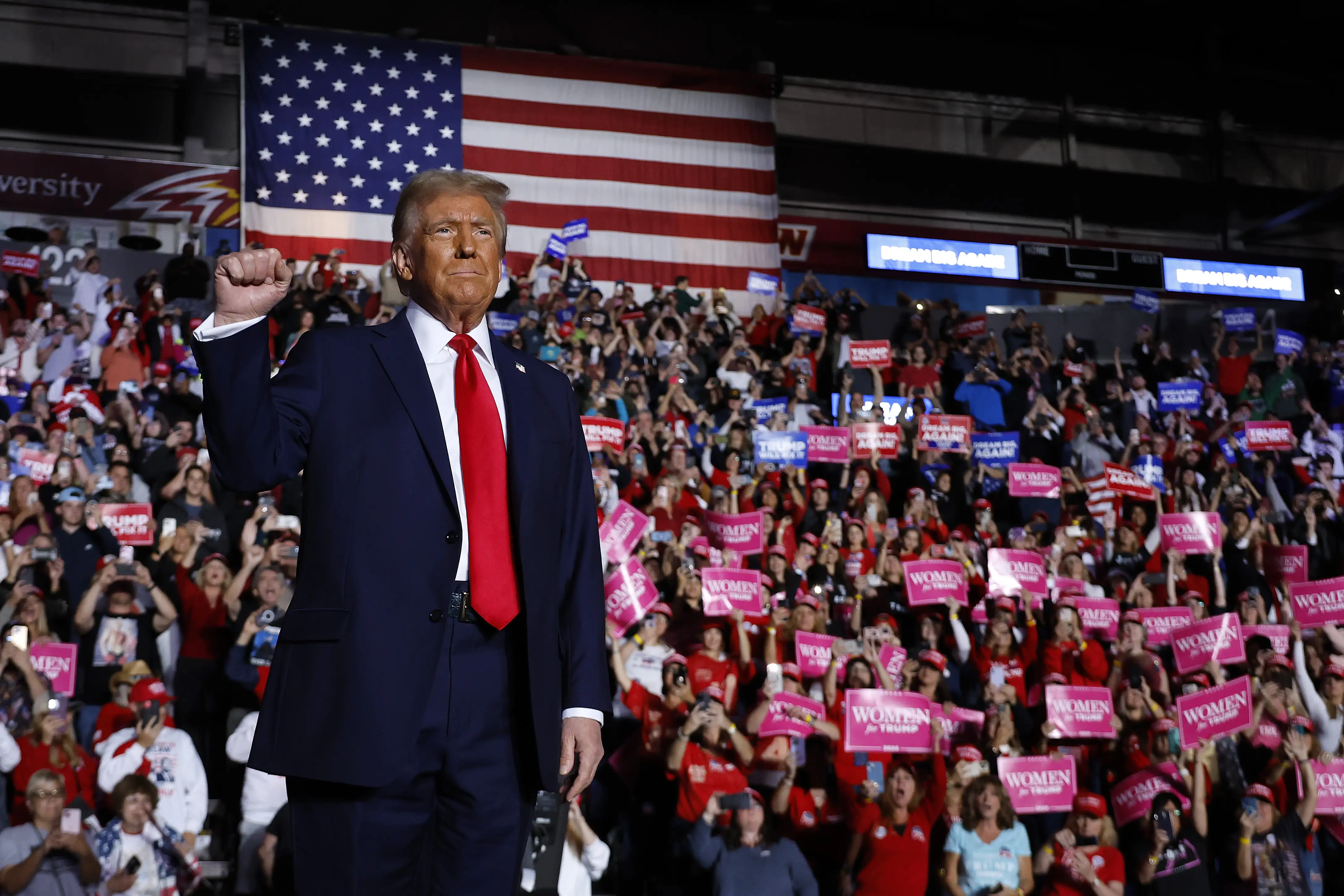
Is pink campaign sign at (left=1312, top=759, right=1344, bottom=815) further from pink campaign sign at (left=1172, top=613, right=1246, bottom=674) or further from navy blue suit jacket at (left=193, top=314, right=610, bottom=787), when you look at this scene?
navy blue suit jacket at (left=193, top=314, right=610, bottom=787)

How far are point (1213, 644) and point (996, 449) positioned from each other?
9.59ft

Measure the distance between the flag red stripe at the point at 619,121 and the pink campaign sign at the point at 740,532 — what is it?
725cm

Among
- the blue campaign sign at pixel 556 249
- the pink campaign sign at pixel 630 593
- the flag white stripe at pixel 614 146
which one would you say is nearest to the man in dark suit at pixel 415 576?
the pink campaign sign at pixel 630 593

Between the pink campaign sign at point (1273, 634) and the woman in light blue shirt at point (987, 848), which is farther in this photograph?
the pink campaign sign at point (1273, 634)

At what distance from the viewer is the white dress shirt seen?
1.75 metres

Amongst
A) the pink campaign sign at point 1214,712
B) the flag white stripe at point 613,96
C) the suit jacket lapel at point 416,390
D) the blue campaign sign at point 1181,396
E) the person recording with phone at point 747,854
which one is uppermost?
the flag white stripe at point 613,96

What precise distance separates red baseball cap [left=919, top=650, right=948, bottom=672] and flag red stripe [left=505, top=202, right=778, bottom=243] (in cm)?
766

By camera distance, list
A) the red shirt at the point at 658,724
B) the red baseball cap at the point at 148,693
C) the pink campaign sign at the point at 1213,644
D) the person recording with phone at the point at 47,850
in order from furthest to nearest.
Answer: the pink campaign sign at the point at 1213,644, the red shirt at the point at 658,724, the red baseball cap at the point at 148,693, the person recording with phone at the point at 47,850

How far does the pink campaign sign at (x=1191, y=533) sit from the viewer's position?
8.86 m

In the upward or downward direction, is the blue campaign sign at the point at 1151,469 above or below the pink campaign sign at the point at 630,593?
above

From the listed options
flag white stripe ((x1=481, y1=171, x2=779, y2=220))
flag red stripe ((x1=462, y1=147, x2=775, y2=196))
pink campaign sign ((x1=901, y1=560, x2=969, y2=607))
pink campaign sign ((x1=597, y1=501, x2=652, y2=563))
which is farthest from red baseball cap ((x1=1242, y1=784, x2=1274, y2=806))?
flag red stripe ((x1=462, y1=147, x2=775, y2=196))

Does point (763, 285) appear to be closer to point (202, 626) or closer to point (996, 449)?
point (996, 449)

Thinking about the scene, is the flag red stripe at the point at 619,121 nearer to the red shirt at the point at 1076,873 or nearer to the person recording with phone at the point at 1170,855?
the person recording with phone at the point at 1170,855

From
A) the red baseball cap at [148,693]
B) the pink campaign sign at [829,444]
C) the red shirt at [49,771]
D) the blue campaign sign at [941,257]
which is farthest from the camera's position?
the blue campaign sign at [941,257]
